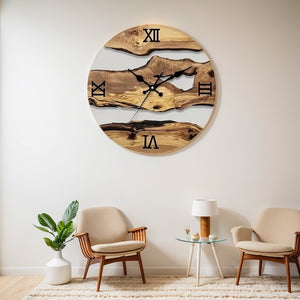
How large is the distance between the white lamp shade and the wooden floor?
1683 mm

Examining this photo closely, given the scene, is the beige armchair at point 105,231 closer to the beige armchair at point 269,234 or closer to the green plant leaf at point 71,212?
the green plant leaf at point 71,212

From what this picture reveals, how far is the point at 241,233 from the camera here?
3982 millimetres

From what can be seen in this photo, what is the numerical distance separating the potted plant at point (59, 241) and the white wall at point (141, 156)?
13.6 inches

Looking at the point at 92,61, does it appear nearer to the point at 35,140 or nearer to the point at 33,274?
the point at 35,140

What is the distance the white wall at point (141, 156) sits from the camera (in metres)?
4.29

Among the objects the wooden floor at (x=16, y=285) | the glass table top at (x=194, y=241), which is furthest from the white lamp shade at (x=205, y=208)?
the wooden floor at (x=16, y=285)

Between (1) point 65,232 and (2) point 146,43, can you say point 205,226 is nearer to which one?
(1) point 65,232

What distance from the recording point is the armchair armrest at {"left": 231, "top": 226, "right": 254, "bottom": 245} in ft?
12.9

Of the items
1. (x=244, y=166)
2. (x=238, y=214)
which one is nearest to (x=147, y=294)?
(x=238, y=214)

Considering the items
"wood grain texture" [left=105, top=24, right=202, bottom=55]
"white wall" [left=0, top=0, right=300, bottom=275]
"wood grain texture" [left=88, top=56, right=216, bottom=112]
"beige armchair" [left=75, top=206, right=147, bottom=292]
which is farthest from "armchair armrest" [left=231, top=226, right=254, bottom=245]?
"wood grain texture" [left=105, top=24, right=202, bottom=55]

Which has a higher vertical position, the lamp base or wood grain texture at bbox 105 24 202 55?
wood grain texture at bbox 105 24 202 55

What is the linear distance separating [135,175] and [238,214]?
114cm

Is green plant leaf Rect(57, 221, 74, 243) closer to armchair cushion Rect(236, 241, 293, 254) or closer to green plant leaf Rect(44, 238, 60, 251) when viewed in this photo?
green plant leaf Rect(44, 238, 60, 251)

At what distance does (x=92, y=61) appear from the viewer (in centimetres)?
434
